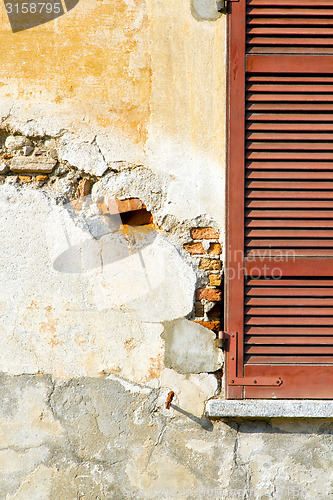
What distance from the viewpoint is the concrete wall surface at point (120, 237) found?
2410 millimetres

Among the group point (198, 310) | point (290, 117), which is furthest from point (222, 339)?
point (290, 117)

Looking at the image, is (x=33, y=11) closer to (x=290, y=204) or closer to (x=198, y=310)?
(x=290, y=204)

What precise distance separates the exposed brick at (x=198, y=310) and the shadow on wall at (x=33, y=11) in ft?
5.47

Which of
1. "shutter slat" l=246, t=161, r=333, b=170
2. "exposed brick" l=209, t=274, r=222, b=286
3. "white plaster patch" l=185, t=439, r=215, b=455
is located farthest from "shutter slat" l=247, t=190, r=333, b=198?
"white plaster patch" l=185, t=439, r=215, b=455

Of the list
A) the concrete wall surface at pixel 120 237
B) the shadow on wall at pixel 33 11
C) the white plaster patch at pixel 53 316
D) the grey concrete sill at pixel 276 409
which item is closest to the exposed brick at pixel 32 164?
the concrete wall surface at pixel 120 237

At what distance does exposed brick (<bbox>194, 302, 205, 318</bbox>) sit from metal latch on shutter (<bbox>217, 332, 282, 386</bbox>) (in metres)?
0.14

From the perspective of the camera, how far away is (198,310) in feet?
A: 8.13

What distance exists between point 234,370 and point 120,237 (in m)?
0.89

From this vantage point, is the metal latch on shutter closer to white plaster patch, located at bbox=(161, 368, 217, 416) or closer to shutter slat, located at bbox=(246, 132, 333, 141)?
white plaster patch, located at bbox=(161, 368, 217, 416)

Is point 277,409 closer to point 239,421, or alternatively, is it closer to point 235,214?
point 239,421

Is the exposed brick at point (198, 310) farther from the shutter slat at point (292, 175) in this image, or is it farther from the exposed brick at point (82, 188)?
the exposed brick at point (82, 188)

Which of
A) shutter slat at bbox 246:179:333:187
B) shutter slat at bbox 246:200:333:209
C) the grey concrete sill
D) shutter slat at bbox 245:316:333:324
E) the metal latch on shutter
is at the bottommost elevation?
the grey concrete sill

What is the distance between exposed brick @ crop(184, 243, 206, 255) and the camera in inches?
98.0

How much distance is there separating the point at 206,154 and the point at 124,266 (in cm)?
72
